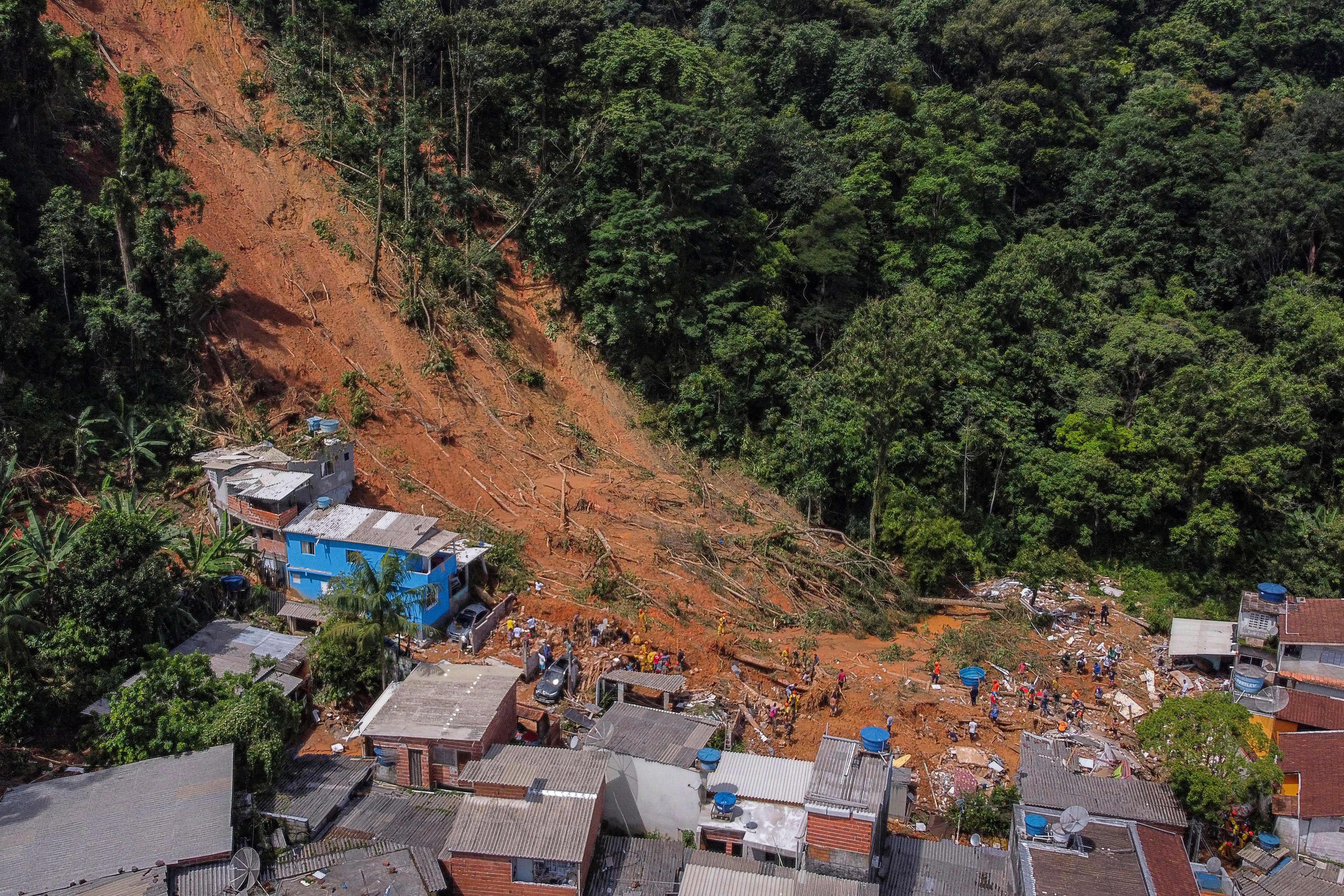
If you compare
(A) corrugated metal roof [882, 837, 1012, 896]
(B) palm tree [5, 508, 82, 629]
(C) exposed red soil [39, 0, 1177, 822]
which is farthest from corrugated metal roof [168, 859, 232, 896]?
(A) corrugated metal roof [882, 837, 1012, 896]

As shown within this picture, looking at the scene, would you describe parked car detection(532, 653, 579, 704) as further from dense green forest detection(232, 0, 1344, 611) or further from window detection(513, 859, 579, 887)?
dense green forest detection(232, 0, 1344, 611)

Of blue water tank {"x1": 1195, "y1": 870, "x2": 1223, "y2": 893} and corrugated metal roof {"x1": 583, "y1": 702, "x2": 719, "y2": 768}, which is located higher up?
corrugated metal roof {"x1": 583, "y1": 702, "x2": 719, "y2": 768}

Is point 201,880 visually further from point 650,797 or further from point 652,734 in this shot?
point 652,734

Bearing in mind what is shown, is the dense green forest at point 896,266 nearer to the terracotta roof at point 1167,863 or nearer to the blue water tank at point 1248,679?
the blue water tank at point 1248,679

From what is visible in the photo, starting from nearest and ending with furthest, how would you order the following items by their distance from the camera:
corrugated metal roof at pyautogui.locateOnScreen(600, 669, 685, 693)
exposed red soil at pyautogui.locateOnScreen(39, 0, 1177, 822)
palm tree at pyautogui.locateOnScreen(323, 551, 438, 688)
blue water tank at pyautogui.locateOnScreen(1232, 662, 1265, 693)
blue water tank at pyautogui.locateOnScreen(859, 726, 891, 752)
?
blue water tank at pyautogui.locateOnScreen(859, 726, 891, 752) → palm tree at pyautogui.locateOnScreen(323, 551, 438, 688) → corrugated metal roof at pyautogui.locateOnScreen(600, 669, 685, 693) → blue water tank at pyautogui.locateOnScreen(1232, 662, 1265, 693) → exposed red soil at pyautogui.locateOnScreen(39, 0, 1177, 822)

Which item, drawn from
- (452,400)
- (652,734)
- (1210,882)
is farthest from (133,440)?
(1210,882)

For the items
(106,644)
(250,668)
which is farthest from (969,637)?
(106,644)

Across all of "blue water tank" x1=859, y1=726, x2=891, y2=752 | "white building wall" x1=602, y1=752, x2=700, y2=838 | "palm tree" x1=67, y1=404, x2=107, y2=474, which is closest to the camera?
"blue water tank" x1=859, y1=726, x2=891, y2=752

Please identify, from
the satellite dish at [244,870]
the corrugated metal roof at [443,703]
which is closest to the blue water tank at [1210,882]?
the corrugated metal roof at [443,703]
